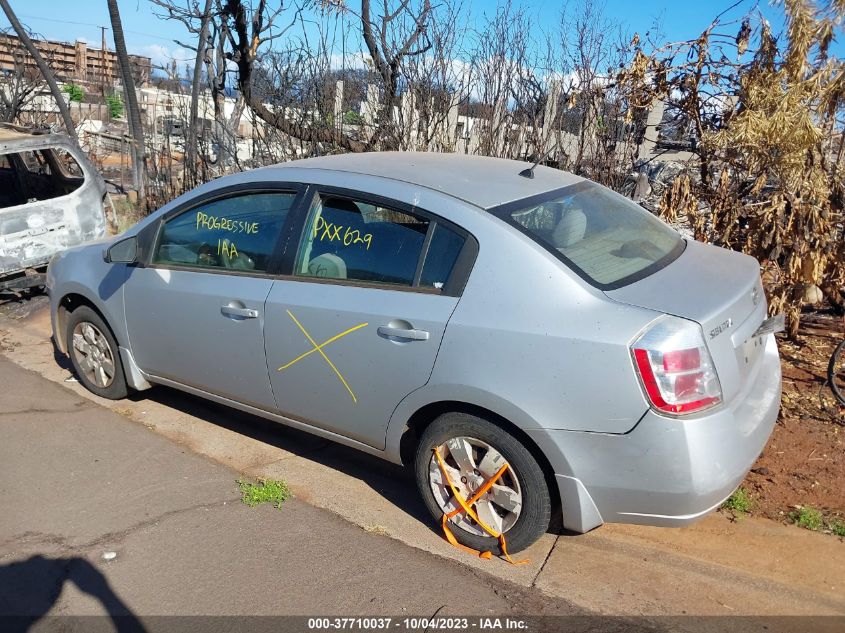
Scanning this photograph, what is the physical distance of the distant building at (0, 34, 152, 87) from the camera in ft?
50.3

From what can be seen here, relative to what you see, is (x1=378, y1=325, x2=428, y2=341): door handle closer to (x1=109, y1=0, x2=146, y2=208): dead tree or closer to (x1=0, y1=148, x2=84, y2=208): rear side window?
(x1=0, y1=148, x2=84, y2=208): rear side window

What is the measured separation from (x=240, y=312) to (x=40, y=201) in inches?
189

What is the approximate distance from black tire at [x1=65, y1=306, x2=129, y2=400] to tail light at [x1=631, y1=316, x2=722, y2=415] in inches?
148

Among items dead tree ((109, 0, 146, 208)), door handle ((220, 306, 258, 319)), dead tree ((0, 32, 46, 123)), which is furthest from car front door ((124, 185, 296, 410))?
dead tree ((0, 32, 46, 123))

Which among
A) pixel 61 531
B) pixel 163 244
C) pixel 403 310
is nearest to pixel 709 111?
pixel 403 310

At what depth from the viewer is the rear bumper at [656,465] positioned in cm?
310

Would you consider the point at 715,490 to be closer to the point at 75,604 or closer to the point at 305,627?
the point at 305,627

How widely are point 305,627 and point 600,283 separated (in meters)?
1.91

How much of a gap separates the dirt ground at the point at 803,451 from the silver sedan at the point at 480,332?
0.75 m

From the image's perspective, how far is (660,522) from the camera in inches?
129

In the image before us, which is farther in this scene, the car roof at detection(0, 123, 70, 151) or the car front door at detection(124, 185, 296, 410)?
the car roof at detection(0, 123, 70, 151)

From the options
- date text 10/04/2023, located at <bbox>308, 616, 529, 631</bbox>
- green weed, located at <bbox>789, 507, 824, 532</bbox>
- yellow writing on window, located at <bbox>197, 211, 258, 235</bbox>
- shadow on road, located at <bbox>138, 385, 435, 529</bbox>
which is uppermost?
yellow writing on window, located at <bbox>197, 211, 258, 235</bbox>

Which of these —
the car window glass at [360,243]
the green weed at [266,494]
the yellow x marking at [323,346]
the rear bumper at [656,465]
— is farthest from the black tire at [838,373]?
the green weed at [266,494]

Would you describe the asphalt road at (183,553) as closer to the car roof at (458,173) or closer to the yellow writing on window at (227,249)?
the yellow writing on window at (227,249)
